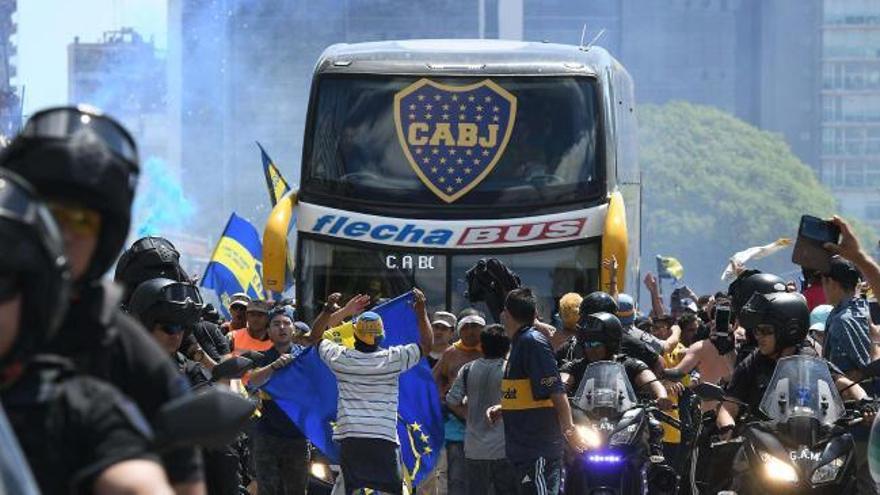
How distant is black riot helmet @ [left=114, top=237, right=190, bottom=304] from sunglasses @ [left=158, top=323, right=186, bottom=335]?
164cm

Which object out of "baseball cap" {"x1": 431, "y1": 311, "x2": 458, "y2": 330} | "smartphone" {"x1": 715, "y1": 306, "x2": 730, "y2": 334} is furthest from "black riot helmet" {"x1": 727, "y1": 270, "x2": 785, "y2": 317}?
"baseball cap" {"x1": 431, "y1": 311, "x2": 458, "y2": 330}

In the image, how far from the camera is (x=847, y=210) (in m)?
157

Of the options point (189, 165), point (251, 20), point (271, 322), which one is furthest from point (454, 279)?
point (251, 20)

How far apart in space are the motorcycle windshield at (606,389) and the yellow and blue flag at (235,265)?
43.0ft

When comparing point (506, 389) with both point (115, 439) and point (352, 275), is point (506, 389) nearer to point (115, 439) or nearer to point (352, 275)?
point (352, 275)

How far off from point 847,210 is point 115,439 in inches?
6088

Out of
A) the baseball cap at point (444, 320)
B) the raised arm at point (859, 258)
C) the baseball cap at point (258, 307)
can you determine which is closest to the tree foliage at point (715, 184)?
the baseball cap at point (258, 307)

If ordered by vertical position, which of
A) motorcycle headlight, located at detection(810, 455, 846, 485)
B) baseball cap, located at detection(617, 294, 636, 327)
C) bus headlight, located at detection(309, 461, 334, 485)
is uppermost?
baseball cap, located at detection(617, 294, 636, 327)

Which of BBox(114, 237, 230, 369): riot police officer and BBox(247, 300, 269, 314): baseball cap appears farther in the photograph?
BBox(247, 300, 269, 314): baseball cap

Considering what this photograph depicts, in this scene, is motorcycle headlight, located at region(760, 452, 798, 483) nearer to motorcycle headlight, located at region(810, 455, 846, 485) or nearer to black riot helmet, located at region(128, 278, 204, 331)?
motorcycle headlight, located at region(810, 455, 846, 485)

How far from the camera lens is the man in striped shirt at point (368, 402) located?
1503 centimetres

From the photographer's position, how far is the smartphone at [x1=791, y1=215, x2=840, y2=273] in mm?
12211

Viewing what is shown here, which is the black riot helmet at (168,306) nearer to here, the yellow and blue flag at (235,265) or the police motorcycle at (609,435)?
the police motorcycle at (609,435)

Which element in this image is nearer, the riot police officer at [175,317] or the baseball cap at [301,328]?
the riot police officer at [175,317]
